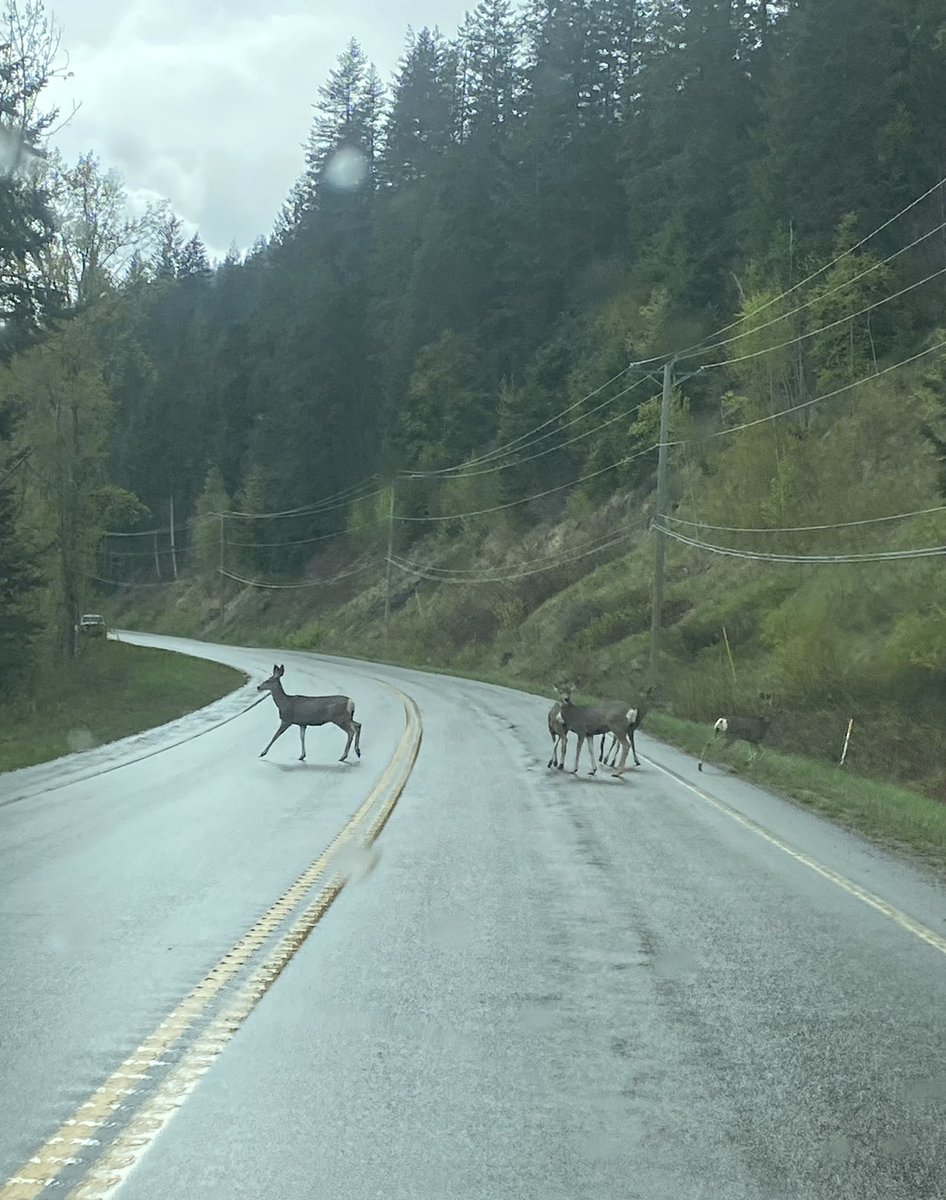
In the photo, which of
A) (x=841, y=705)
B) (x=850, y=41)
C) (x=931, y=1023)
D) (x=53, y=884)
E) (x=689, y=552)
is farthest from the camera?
(x=850, y=41)

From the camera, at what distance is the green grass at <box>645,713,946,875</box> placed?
1573cm

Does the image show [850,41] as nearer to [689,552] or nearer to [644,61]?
[689,552]

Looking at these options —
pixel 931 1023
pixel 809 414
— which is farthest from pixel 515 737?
pixel 809 414

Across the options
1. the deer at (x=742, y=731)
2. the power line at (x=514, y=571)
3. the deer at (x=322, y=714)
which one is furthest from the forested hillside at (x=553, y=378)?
the deer at (x=322, y=714)

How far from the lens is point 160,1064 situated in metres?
6.36

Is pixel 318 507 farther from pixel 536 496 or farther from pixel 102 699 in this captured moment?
pixel 102 699

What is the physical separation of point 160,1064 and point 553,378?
77901mm

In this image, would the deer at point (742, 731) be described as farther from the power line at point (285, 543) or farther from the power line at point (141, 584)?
the power line at point (141, 584)

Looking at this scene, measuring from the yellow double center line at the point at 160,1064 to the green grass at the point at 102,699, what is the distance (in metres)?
12.3

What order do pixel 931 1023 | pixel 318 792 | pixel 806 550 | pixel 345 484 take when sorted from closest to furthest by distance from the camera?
pixel 931 1023
pixel 318 792
pixel 806 550
pixel 345 484

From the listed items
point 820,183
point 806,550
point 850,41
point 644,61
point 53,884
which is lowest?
point 53,884

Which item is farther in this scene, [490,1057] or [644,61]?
[644,61]

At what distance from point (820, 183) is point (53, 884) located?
55418 mm

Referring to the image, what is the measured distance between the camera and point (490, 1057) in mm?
6520
